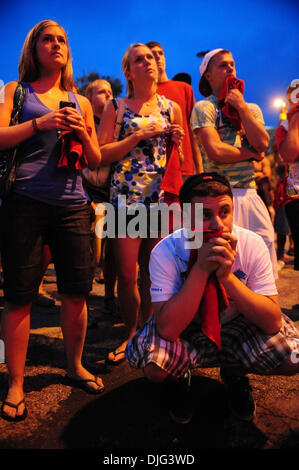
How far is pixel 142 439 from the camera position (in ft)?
6.00

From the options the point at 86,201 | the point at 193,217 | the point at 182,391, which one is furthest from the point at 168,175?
the point at 182,391

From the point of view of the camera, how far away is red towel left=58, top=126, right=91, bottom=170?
2.14 meters

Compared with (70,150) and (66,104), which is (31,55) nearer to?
(66,104)

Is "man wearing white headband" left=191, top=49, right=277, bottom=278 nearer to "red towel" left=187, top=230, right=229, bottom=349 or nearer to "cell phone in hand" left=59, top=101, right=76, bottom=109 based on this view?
"red towel" left=187, top=230, right=229, bottom=349

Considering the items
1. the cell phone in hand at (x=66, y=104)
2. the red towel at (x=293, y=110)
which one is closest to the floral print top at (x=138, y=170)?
the cell phone in hand at (x=66, y=104)

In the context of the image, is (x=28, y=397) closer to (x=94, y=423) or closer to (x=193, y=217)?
(x=94, y=423)

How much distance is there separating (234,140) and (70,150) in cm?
120

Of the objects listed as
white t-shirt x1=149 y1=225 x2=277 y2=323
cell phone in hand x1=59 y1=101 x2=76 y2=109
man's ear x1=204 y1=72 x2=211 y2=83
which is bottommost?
white t-shirt x1=149 y1=225 x2=277 y2=323

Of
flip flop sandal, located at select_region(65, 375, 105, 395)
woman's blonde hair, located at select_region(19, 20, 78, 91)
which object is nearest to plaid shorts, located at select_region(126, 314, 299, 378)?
flip flop sandal, located at select_region(65, 375, 105, 395)

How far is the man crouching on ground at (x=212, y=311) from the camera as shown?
1.83 meters

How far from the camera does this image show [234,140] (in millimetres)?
2672

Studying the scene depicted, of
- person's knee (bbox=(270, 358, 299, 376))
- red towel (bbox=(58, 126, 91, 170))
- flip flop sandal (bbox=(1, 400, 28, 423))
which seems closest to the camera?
person's knee (bbox=(270, 358, 299, 376))

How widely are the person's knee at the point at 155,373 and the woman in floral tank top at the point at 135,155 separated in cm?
86

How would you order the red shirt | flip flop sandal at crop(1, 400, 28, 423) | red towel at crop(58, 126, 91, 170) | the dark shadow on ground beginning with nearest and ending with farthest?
the dark shadow on ground
flip flop sandal at crop(1, 400, 28, 423)
red towel at crop(58, 126, 91, 170)
the red shirt
